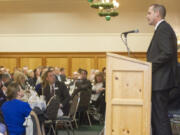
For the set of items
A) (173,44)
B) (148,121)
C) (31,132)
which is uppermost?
(173,44)

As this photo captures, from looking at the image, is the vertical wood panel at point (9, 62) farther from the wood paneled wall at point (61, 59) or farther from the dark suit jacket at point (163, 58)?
the dark suit jacket at point (163, 58)

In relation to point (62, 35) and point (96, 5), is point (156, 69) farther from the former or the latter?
point (62, 35)

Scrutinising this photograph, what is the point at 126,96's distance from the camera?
3.95m

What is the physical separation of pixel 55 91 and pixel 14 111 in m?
2.47

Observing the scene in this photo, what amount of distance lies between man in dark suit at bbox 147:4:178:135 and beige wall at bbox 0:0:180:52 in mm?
13257

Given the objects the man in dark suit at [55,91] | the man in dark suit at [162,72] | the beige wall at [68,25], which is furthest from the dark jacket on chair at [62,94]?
the beige wall at [68,25]

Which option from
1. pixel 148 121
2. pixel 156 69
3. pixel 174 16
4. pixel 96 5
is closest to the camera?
pixel 148 121

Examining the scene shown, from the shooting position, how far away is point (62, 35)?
17969 millimetres

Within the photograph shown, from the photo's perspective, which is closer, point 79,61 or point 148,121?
point 148,121

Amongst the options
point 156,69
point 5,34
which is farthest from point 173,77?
point 5,34

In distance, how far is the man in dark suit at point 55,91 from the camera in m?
7.52

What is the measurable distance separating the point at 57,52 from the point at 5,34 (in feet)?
8.49

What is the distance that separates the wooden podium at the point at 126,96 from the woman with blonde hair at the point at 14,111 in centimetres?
178

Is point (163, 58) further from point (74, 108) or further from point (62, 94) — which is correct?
point (62, 94)
